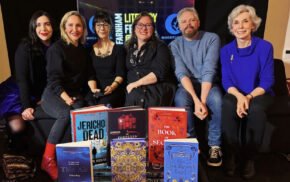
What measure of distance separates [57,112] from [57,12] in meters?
1.17

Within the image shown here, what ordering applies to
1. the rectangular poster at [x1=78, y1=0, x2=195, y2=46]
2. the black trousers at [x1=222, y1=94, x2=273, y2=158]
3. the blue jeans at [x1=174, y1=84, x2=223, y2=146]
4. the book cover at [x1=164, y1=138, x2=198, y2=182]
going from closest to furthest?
the book cover at [x1=164, y1=138, x2=198, y2=182], the black trousers at [x1=222, y1=94, x2=273, y2=158], the blue jeans at [x1=174, y1=84, x2=223, y2=146], the rectangular poster at [x1=78, y1=0, x2=195, y2=46]

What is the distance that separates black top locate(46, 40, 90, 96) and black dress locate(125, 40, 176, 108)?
→ 34cm

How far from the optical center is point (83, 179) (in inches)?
69.1

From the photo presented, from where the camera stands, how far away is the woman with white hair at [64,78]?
6.91 ft

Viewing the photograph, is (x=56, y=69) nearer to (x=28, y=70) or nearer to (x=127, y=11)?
(x=28, y=70)

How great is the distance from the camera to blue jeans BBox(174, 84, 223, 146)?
217cm

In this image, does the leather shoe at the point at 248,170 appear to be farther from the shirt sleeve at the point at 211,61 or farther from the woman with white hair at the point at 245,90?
the shirt sleeve at the point at 211,61

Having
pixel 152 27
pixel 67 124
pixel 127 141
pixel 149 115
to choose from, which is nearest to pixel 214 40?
pixel 152 27

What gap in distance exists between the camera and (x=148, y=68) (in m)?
2.33

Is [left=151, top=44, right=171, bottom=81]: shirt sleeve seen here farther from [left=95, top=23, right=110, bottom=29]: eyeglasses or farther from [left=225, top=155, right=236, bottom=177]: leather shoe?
[left=225, top=155, right=236, bottom=177]: leather shoe

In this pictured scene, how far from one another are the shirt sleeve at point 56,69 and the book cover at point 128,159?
25.7 inches

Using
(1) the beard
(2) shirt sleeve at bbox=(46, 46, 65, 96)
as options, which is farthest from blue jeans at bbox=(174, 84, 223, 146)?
(2) shirt sleeve at bbox=(46, 46, 65, 96)

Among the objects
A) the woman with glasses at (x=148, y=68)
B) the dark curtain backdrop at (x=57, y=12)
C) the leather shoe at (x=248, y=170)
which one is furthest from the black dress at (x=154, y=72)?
the dark curtain backdrop at (x=57, y=12)

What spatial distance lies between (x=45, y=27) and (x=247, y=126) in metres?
1.57
